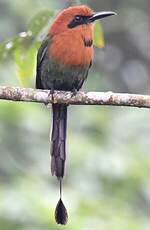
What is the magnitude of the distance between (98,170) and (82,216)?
747 millimetres

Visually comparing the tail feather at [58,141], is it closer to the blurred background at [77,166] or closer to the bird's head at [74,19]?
the blurred background at [77,166]

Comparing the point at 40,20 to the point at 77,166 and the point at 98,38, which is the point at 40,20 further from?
the point at 77,166

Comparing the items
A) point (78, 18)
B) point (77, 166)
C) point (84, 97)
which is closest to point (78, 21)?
point (78, 18)

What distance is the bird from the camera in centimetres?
399

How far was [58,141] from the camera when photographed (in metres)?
4.08

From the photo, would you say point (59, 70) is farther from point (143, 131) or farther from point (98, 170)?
point (143, 131)

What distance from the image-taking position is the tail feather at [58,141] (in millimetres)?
3957

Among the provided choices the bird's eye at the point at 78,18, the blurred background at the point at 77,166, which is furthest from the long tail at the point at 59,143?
the bird's eye at the point at 78,18

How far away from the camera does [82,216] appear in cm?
401

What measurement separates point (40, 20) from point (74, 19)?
0.41m

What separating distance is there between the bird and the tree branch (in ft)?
0.72

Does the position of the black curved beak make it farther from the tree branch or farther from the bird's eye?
the tree branch

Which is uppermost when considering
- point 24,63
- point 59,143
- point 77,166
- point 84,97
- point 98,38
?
point 98,38

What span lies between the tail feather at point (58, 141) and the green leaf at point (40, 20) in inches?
20.3
